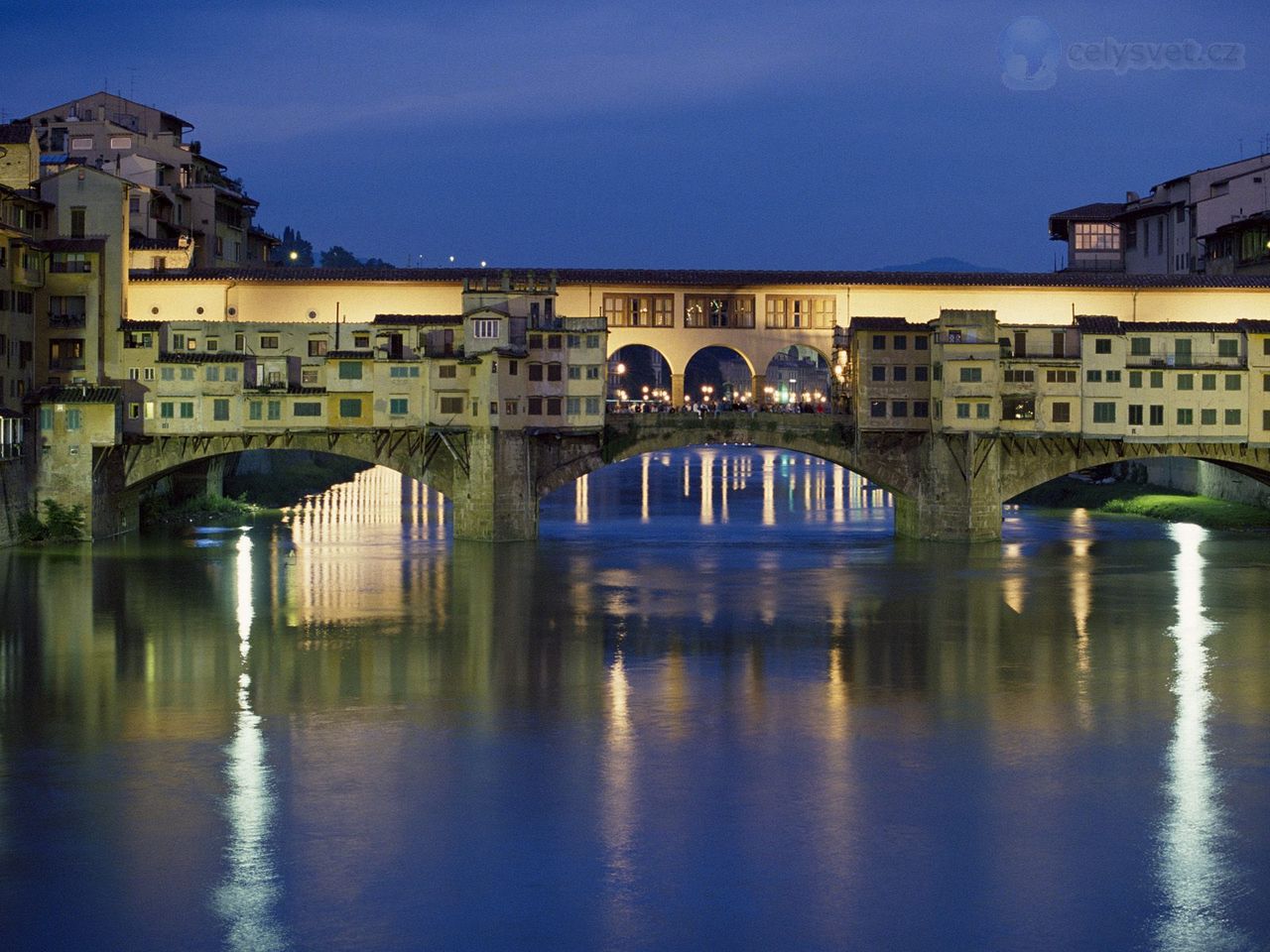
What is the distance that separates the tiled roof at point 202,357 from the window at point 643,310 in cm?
1377

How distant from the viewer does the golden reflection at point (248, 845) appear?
2112 cm

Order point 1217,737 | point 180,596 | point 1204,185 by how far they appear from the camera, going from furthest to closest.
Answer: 1. point 1204,185
2. point 180,596
3. point 1217,737

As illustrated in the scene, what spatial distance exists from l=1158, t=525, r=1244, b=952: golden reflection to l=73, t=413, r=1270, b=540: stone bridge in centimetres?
2060

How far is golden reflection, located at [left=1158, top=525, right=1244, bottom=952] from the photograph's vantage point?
21234mm

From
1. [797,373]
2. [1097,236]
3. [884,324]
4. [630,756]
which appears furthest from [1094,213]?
[797,373]

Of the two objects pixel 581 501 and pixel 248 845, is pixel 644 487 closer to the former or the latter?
pixel 581 501

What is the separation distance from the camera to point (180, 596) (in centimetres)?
4625

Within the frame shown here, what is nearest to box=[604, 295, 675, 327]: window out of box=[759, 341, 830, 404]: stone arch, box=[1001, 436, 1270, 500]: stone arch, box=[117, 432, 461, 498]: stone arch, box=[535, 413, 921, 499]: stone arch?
box=[535, 413, 921, 499]: stone arch

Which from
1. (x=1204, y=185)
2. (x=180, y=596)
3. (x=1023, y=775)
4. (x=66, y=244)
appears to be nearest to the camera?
(x=1023, y=775)

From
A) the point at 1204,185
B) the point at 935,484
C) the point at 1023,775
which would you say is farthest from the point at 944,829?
the point at 1204,185

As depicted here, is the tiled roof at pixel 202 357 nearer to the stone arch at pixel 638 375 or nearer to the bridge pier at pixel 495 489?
the bridge pier at pixel 495 489

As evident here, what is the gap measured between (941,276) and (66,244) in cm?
3127

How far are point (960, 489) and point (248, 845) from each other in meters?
39.4

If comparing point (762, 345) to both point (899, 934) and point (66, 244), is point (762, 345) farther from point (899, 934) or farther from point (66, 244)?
point (899, 934)
